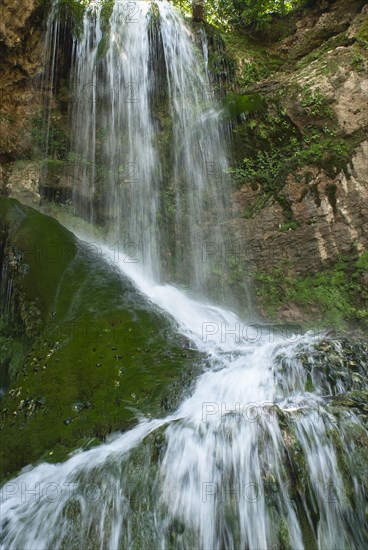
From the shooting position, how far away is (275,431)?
114 inches

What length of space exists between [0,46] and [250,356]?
9615 millimetres

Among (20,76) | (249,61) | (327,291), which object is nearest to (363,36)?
(249,61)

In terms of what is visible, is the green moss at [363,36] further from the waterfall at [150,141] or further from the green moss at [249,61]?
the waterfall at [150,141]

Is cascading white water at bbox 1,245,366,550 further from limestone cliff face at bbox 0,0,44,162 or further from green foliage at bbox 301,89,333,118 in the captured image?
limestone cliff face at bbox 0,0,44,162

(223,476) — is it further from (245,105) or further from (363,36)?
(363,36)

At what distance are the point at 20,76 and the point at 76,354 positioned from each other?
28.8 ft

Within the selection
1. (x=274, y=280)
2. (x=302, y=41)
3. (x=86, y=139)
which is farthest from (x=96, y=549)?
(x=302, y=41)

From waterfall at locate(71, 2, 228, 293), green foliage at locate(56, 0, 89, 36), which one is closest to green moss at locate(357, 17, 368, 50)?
waterfall at locate(71, 2, 228, 293)

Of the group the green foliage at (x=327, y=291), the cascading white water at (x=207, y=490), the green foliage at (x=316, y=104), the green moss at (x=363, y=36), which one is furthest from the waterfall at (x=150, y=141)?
the cascading white water at (x=207, y=490)

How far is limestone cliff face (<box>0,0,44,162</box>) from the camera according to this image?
973cm

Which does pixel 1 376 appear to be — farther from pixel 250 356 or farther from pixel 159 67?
pixel 159 67

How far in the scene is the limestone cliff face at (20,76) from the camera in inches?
383

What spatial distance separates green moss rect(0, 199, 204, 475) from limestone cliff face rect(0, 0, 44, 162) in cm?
431

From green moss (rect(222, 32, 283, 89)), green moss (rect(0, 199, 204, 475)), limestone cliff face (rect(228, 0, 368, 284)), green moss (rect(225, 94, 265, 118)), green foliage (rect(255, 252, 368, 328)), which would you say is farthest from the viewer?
green moss (rect(222, 32, 283, 89))
